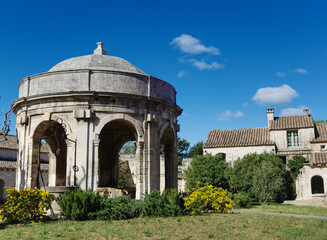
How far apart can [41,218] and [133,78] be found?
746cm

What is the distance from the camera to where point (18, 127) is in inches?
706

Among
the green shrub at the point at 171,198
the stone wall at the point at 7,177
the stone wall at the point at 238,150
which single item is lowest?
the green shrub at the point at 171,198

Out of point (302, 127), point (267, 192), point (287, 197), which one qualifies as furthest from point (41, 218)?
point (302, 127)

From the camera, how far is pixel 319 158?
3038 centimetres

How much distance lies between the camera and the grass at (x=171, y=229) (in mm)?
9703

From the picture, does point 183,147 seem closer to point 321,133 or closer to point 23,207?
point 321,133

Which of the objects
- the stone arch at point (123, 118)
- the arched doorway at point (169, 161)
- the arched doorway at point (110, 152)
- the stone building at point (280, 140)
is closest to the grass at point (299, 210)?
the arched doorway at point (169, 161)

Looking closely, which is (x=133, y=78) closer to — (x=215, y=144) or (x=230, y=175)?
(x=230, y=175)

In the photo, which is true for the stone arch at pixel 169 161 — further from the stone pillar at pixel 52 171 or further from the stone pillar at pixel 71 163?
the stone pillar at pixel 52 171

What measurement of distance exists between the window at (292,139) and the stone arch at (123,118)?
24.0 metres

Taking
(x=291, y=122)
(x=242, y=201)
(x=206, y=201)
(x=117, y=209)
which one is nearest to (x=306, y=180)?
(x=291, y=122)

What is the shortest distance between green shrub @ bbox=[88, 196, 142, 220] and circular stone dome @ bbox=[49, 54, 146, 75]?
6.20m

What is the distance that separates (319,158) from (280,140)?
5.82 meters

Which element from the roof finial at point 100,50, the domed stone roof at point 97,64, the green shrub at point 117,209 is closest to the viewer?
the green shrub at point 117,209
